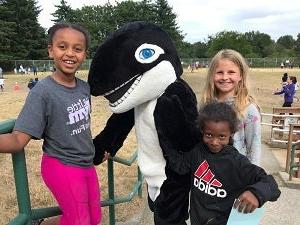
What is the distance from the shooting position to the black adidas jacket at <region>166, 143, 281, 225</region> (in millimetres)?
1931

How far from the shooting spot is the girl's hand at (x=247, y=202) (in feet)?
5.93

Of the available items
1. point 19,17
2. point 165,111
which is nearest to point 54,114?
point 165,111

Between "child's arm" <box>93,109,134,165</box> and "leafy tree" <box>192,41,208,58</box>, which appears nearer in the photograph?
"child's arm" <box>93,109,134,165</box>

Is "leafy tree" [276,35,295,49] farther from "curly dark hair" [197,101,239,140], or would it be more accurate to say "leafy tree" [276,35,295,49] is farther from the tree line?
"curly dark hair" [197,101,239,140]

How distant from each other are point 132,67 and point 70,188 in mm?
707

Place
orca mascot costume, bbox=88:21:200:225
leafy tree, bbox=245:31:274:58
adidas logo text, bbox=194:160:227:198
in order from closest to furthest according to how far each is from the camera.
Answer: adidas logo text, bbox=194:160:227:198, orca mascot costume, bbox=88:21:200:225, leafy tree, bbox=245:31:274:58

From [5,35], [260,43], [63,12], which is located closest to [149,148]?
[5,35]

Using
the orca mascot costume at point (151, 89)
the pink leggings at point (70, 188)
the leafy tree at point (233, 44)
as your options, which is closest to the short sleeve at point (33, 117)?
the pink leggings at point (70, 188)

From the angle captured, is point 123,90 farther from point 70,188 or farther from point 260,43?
point 260,43

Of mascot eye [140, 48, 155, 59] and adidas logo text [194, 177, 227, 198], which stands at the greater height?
mascot eye [140, 48, 155, 59]

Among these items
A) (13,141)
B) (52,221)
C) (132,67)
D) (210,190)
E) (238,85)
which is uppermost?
(132,67)

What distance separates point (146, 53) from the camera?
7.06ft

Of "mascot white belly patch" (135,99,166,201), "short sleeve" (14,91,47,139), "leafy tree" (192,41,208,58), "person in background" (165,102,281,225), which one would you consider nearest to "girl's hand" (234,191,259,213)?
"person in background" (165,102,281,225)

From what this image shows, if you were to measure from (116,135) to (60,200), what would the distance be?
0.65 m
